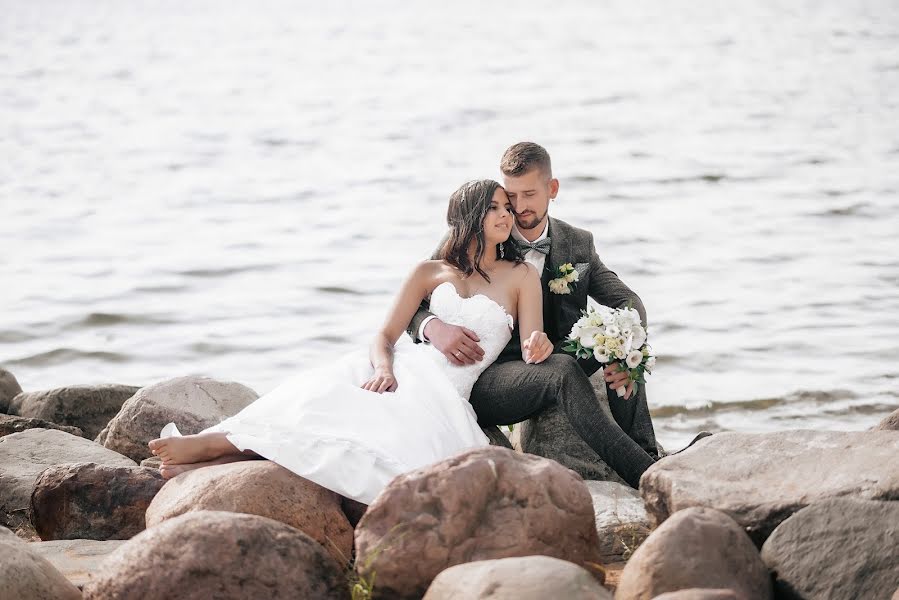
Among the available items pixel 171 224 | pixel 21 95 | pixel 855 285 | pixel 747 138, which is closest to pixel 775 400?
pixel 855 285

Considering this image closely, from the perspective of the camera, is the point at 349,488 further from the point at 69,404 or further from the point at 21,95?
the point at 21,95

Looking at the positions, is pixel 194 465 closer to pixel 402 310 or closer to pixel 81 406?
pixel 402 310

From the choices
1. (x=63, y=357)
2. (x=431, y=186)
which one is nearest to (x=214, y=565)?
(x=63, y=357)

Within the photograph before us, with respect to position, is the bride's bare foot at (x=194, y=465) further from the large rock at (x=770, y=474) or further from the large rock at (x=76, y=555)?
the large rock at (x=770, y=474)

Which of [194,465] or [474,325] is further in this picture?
[474,325]

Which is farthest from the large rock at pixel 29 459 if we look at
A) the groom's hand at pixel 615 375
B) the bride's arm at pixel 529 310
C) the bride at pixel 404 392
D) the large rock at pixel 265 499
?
Result: the groom's hand at pixel 615 375

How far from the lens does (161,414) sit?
22.6 ft

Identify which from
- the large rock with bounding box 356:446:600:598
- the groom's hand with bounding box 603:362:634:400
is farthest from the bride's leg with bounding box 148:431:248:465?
the groom's hand with bounding box 603:362:634:400

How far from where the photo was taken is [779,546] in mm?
4352

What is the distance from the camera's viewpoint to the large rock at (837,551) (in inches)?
163

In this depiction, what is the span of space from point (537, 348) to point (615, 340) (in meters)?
0.39

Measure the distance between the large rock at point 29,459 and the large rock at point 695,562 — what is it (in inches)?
129

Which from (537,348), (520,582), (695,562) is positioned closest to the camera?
(520,582)

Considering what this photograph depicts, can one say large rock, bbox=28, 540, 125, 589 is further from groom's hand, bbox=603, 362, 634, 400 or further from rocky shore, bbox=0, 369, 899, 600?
groom's hand, bbox=603, 362, 634, 400
